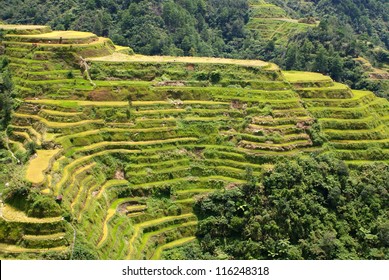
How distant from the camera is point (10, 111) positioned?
42750 millimetres

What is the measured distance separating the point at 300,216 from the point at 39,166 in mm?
19864

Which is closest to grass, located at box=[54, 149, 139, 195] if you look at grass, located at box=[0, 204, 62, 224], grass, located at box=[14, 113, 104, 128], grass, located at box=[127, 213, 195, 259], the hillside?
grass, located at box=[0, 204, 62, 224]

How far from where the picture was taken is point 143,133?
41.4m

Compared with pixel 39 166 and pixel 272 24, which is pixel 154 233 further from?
pixel 272 24

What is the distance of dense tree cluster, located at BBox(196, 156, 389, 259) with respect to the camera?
34844mm

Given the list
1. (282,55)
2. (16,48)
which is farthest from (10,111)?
(282,55)

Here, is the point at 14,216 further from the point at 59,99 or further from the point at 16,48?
the point at 16,48

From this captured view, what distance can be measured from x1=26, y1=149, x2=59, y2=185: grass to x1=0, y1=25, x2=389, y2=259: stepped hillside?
0.49 ft

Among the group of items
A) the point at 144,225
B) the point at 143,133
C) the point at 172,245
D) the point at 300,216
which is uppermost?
the point at 143,133

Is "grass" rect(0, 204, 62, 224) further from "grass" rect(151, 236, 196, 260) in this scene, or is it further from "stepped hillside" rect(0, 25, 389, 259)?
"grass" rect(151, 236, 196, 260)

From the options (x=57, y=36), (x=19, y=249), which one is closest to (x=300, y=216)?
(x=19, y=249)

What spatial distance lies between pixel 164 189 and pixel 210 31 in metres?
64.7

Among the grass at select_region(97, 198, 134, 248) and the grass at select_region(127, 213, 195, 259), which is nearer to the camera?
the grass at select_region(97, 198, 134, 248)

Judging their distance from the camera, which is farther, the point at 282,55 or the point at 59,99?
the point at 282,55
